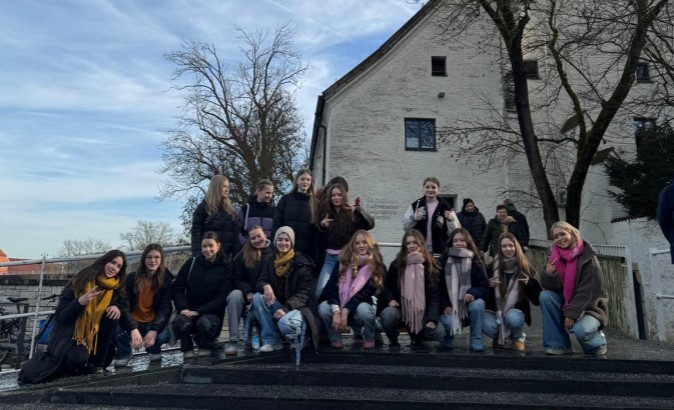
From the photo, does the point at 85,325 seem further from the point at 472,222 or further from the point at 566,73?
the point at 566,73

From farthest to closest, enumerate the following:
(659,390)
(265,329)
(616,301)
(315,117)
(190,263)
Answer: (315,117) < (616,301) < (190,263) < (265,329) < (659,390)

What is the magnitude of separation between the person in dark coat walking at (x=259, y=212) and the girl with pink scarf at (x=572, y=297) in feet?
11.0

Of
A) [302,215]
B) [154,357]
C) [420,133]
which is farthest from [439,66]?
[154,357]

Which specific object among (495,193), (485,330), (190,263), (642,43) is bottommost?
(485,330)

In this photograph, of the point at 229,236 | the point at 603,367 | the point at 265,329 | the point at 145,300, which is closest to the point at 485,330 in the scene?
the point at 603,367

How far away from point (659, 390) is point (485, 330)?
5.64 ft

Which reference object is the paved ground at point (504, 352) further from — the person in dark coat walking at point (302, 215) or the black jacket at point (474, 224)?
the black jacket at point (474, 224)

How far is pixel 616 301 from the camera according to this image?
8141mm

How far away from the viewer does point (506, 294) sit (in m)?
5.89

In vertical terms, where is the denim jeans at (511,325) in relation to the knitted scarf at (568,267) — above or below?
below

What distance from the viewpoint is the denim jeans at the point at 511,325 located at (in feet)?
18.8

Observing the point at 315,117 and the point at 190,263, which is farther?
the point at 315,117

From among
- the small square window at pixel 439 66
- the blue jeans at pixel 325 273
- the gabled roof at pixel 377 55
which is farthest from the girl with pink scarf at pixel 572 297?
the small square window at pixel 439 66

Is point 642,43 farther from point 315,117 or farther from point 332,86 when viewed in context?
point 315,117
